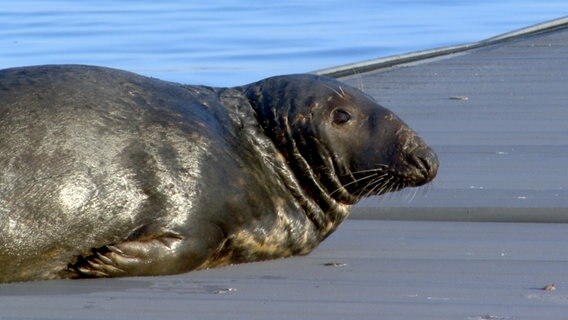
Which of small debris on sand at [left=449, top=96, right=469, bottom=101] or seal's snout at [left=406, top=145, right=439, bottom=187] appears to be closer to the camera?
seal's snout at [left=406, top=145, right=439, bottom=187]

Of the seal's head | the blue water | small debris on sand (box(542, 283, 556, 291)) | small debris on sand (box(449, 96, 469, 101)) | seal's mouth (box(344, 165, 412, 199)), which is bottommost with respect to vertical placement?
the blue water

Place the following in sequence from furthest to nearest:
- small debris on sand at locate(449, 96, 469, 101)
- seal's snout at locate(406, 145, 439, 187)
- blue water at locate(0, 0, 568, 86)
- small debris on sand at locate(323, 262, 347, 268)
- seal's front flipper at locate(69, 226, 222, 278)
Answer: blue water at locate(0, 0, 568, 86)
small debris on sand at locate(449, 96, 469, 101)
seal's snout at locate(406, 145, 439, 187)
small debris on sand at locate(323, 262, 347, 268)
seal's front flipper at locate(69, 226, 222, 278)

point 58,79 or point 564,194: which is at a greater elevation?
point 58,79

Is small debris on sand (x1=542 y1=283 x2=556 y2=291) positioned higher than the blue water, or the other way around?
small debris on sand (x1=542 y1=283 x2=556 y2=291)

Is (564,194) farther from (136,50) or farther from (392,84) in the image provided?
(136,50)

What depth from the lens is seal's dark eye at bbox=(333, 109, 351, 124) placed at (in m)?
6.03

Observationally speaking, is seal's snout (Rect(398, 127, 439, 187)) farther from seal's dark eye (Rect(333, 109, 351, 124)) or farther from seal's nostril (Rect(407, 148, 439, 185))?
seal's dark eye (Rect(333, 109, 351, 124))

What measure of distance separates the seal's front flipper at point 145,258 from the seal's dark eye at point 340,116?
33.2 inches

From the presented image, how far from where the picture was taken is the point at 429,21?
16.7 m

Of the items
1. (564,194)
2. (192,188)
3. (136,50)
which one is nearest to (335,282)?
(192,188)

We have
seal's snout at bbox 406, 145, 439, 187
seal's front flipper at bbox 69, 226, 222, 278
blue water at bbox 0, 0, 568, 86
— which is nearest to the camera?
seal's front flipper at bbox 69, 226, 222, 278

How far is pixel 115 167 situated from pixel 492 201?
1.76 m

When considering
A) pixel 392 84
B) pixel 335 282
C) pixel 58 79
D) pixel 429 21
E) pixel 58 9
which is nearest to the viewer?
pixel 335 282

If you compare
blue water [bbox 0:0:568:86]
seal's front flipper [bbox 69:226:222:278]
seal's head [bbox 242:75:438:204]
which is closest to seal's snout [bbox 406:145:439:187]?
seal's head [bbox 242:75:438:204]
